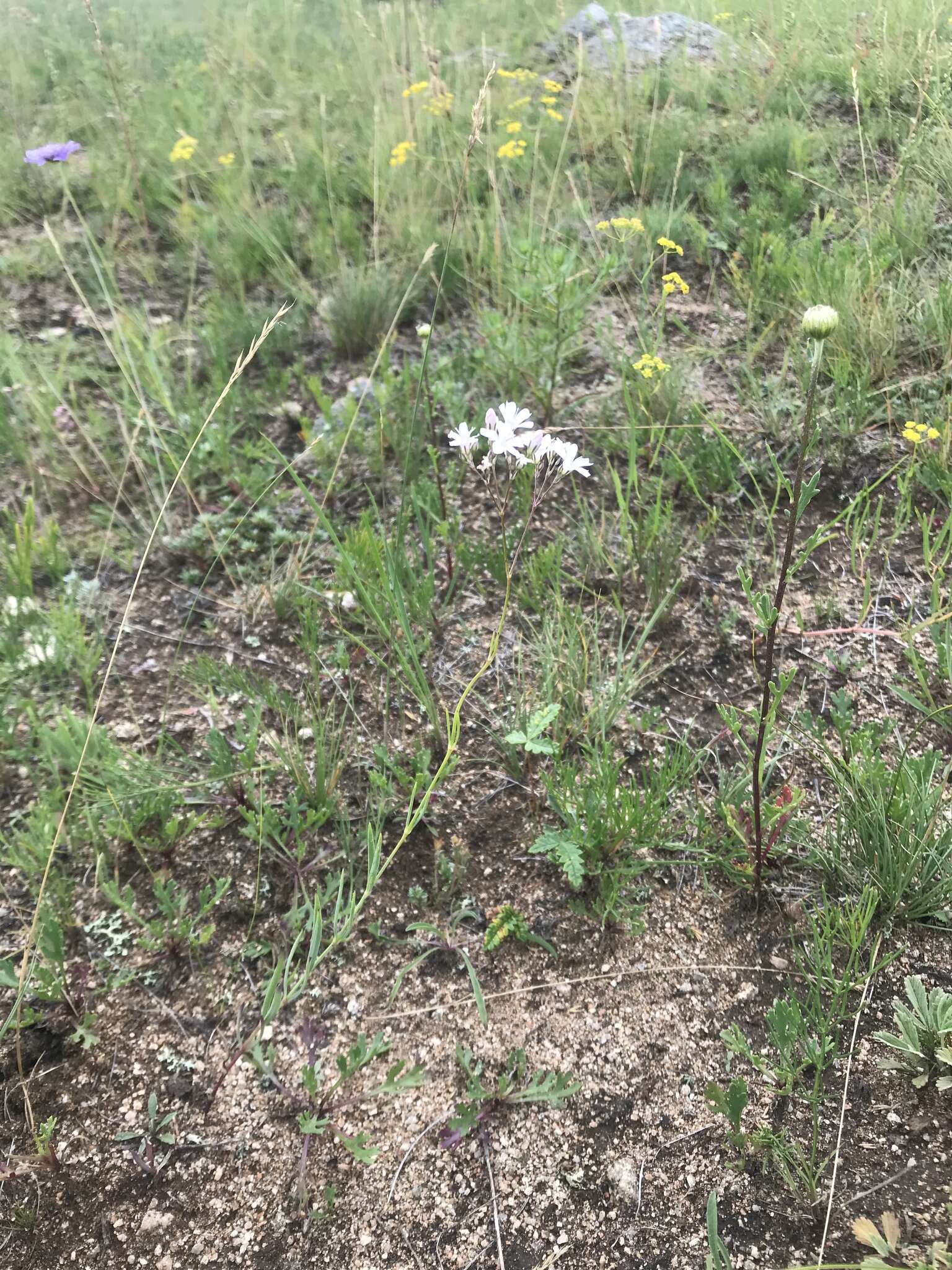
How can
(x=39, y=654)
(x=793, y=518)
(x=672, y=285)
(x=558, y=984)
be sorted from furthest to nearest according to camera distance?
(x=672, y=285)
(x=39, y=654)
(x=558, y=984)
(x=793, y=518)

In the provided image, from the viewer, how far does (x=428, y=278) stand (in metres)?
3.11

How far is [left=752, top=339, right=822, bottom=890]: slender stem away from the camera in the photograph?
0.96 m

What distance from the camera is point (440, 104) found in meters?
3.35

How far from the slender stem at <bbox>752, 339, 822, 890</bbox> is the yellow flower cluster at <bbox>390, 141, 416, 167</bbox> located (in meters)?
2.55

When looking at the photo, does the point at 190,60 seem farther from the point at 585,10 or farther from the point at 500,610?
the point at 500,610

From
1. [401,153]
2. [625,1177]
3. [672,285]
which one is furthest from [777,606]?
[401,153]

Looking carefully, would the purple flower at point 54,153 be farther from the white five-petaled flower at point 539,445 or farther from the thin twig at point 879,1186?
the thin twig at point 879,1186

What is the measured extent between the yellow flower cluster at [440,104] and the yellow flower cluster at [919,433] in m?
2.42

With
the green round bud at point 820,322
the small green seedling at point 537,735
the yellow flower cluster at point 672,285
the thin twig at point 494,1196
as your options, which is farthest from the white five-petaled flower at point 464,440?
the thin twig at point 494,1196

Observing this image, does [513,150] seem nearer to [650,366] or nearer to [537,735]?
[650,366]

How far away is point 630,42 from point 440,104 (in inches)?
65.0

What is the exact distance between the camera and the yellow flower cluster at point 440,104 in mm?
3348

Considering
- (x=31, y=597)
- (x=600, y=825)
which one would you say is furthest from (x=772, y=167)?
(x=31, y=597)

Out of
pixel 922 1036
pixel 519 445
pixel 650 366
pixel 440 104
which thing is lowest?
pixel 922 1036
